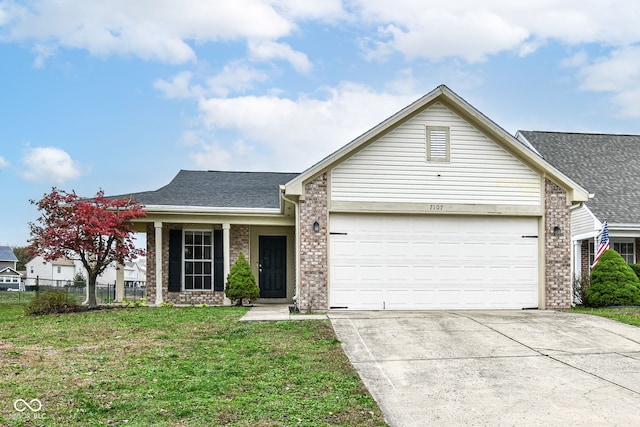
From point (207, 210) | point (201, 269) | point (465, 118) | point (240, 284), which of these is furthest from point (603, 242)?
point (201, 269)

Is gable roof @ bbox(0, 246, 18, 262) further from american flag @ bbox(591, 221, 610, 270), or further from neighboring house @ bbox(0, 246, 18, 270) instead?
american flag @ bbox(591, 221, 610, 270)

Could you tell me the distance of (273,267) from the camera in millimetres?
18203

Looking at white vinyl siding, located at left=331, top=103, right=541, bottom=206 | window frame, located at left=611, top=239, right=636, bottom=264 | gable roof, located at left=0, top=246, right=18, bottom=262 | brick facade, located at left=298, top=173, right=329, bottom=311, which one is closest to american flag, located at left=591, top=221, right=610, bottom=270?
window frame, located at left=611, top=239, right=636, bottom=264

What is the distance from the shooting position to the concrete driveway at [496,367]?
6.06 metres

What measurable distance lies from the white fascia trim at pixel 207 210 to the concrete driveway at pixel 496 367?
18.0 feet

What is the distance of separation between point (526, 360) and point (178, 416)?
513 centimetres

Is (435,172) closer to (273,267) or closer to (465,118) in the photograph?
(465,118)

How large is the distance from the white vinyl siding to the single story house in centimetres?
2

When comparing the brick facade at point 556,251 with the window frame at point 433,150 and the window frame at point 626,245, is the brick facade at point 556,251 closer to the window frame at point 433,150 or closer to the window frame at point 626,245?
the window frame at point 433,150

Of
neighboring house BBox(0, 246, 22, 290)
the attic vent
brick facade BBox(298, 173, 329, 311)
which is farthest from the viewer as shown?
neighboring house BBox(0, 246, 22, 290)

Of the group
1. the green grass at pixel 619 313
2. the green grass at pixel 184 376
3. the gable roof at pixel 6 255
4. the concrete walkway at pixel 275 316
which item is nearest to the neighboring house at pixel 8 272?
the gable roof at pixel 6 255

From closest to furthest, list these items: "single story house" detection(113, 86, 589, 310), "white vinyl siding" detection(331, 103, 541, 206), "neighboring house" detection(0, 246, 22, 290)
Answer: "single story house" detection(113, 86, 589, 310) < "white vinyl siding" detection(331, 103, 541, 206) < "neighboring house" detection(0, 246, 22, 290)

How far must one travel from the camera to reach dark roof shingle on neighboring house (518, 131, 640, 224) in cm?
1789

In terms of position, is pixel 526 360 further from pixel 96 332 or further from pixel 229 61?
pixel 229 61
